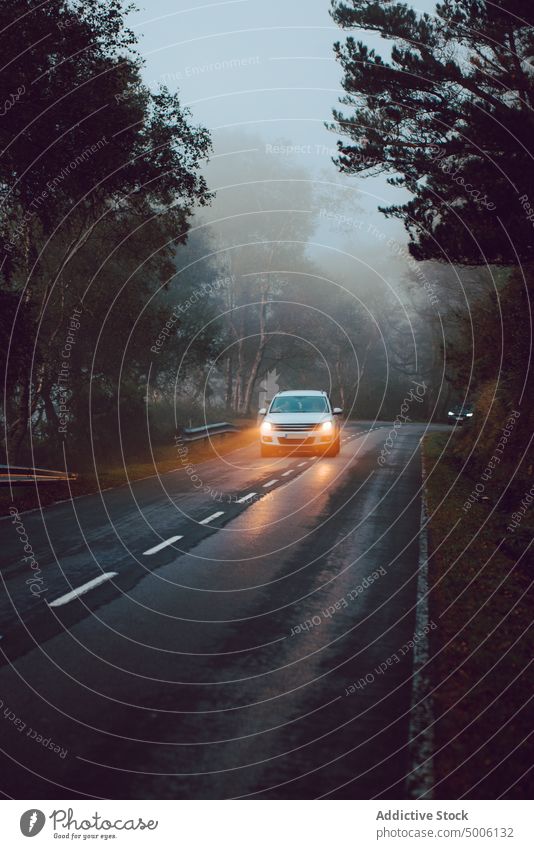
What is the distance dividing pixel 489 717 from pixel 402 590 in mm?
4033

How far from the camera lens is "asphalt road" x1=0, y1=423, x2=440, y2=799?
5000mm

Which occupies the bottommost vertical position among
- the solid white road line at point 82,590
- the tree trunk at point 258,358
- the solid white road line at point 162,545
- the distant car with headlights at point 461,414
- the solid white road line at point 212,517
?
the distant car with headlights at point 461,414

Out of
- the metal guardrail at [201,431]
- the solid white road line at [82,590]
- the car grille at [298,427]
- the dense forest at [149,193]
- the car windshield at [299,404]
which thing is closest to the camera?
the solid white road line at [82,590]

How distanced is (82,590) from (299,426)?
18.7m

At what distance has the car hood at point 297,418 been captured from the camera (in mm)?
28141

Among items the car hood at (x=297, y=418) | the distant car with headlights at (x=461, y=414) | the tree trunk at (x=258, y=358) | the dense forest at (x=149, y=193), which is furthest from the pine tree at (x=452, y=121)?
the tree trunk at (x=258, y=358)

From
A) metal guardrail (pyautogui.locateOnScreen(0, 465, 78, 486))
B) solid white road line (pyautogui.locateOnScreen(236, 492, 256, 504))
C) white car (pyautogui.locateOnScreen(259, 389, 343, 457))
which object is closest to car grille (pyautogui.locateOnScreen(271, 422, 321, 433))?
white car (pyautogui.locateOnScreen(259, 389, 343, 457))

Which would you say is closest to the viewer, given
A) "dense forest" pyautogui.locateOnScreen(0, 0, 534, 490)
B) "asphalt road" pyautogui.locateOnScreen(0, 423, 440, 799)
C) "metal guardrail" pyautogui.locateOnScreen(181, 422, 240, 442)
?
"asphalt road" pyautogui.locateOnScreen(0, 423, 440, 799)

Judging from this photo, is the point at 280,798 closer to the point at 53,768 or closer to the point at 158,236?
the point at 53,768

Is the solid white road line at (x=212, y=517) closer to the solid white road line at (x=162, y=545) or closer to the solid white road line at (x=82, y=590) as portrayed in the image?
the solid white road line at (x=162, y=545)

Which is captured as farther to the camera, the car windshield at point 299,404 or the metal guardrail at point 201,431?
the metal guardrail at point 201,431

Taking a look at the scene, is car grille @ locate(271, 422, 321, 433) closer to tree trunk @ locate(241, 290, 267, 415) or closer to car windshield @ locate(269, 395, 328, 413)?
car windshield @ locate(269, 395, 328, 413)

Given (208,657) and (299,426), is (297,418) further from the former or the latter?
(208,657)

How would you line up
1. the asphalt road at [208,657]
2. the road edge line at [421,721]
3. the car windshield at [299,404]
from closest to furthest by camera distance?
the road edge line at [421,721] → the asphalt road at [208,657] → the car windshield at [299,404]
